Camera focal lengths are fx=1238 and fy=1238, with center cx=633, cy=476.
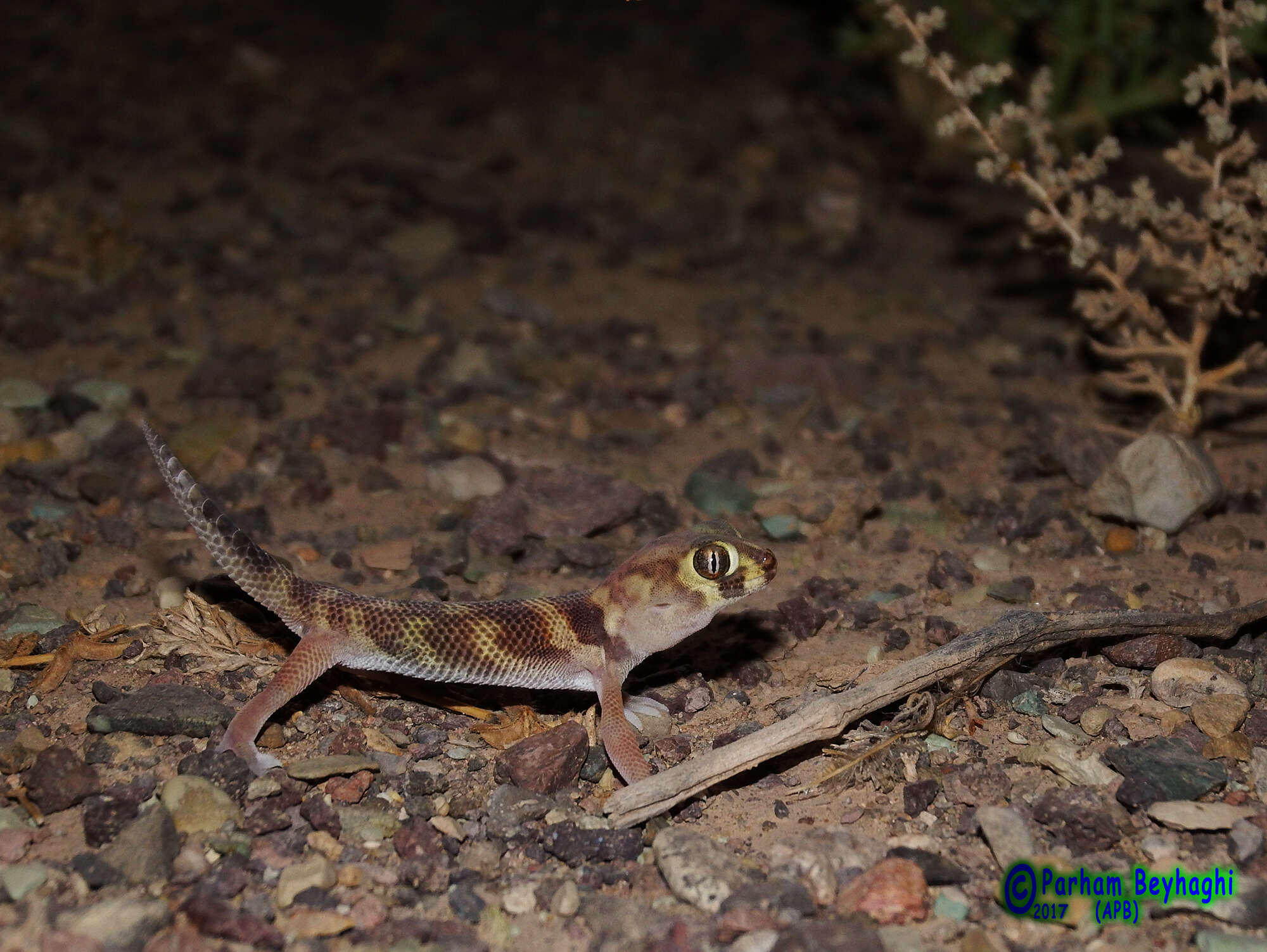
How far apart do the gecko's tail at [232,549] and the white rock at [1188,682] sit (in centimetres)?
305

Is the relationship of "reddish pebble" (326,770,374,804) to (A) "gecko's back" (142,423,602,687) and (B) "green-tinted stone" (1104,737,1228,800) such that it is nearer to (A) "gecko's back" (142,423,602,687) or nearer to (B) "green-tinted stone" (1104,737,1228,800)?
(A) "gecko's back" (142,423,602,687)

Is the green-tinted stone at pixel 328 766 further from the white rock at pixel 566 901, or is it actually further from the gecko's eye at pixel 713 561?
the gecko's eye at pixel 713 561

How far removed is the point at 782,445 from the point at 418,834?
336 cm

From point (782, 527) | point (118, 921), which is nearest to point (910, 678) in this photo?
point (782, 527)

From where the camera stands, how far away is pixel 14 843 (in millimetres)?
3633

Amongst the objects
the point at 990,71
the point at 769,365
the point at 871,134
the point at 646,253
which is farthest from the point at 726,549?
the point at 871,134

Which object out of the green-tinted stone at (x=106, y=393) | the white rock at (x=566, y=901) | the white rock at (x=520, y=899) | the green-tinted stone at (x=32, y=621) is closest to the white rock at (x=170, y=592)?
the green-tinted stone at (x=32, y=621)

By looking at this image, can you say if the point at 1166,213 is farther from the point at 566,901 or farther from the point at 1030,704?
the point at 566,901

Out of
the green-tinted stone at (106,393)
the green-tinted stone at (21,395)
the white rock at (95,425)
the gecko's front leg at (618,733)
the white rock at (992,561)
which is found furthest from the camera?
the green-tinted stone at (106,393)

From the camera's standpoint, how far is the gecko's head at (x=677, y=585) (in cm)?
411

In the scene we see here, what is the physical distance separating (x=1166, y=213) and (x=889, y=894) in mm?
3545

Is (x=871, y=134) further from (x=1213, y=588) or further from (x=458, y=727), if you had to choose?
(x=458, y=727)


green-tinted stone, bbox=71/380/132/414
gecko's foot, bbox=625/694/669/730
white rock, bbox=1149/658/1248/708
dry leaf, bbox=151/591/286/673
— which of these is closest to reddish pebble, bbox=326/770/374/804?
dry leaf, bbox=151/591/286/673

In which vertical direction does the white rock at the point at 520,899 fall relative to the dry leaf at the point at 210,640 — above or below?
above
